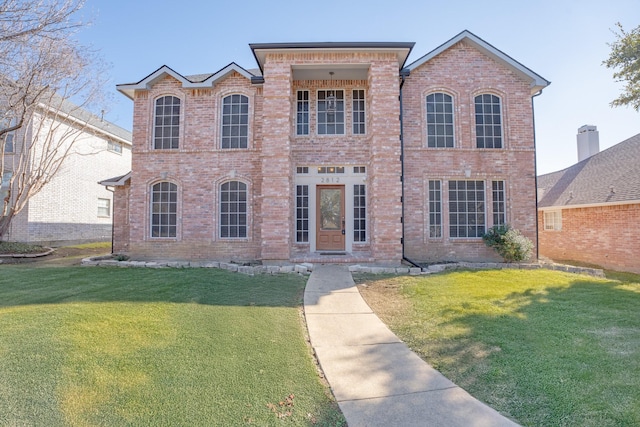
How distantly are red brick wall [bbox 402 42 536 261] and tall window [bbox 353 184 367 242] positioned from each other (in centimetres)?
138

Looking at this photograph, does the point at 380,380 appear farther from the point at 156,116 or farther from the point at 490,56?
the point at 490,56

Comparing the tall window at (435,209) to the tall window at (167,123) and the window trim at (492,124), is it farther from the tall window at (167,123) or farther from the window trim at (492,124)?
the tall window at (167,123)

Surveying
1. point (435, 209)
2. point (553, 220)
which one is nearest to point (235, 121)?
point (435, 209)

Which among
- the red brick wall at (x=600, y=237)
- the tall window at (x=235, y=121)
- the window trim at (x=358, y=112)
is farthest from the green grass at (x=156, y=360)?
the red brick wall at (x=600, y=237)

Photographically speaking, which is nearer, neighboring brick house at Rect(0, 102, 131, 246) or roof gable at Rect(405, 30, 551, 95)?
roof gable at Rect(405, 30, 551, 95)

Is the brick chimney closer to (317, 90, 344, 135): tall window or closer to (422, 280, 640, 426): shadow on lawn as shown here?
(317, 90, 344, 135): tall window

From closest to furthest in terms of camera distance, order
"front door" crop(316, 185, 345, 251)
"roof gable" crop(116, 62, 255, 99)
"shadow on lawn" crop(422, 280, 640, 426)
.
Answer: "shadow on lawn" crop(422, 280, 640, 426) → "front door" crop(316, 185, 345, 251) → "roof gable" crop(116, 62, 255, 99)

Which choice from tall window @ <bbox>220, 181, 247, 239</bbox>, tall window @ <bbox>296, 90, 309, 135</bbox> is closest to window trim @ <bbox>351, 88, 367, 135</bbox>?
tall window @ <bbox>296, 90, 309, 135</bbox>

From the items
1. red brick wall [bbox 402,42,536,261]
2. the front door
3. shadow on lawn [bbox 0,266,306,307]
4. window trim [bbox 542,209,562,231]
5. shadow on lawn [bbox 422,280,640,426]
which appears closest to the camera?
shadow on lawn [bbox 422,280,640,426]

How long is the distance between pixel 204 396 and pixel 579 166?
20074 mm

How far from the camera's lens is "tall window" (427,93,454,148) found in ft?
36.8

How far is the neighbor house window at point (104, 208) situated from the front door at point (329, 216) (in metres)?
14.6

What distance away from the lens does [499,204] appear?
11109 mm

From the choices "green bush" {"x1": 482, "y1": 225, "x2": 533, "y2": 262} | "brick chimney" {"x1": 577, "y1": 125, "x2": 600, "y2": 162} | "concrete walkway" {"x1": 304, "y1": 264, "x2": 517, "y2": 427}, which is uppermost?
"brick chimney" {"x1": 577, "y1": 125, "x2": 600, "y2": 162}
